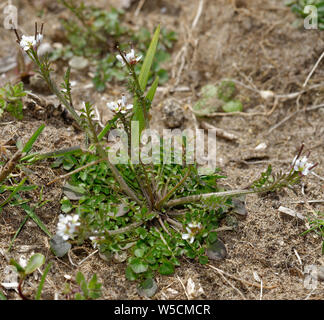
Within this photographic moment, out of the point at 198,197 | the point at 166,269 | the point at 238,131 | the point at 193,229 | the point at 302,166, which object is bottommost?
the point at 166,269

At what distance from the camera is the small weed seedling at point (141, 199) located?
6.91 ft

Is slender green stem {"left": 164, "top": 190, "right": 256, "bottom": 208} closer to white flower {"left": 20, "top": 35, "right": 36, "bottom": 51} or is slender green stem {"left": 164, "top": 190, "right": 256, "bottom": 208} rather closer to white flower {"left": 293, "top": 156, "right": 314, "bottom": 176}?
white flower {"left": 293, "top": 156, "right": 314, "bottom": 176}

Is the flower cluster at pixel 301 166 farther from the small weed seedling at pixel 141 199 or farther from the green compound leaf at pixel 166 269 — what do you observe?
the green compound leaf at pixel 166 269

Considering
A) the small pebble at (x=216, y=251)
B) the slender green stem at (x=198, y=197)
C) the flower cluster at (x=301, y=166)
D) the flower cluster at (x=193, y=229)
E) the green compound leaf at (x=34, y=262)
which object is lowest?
→ the green compound leaf at (x=34, y=262)

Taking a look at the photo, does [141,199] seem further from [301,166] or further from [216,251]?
[301,166]

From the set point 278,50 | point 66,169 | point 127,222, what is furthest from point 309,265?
point 278,50

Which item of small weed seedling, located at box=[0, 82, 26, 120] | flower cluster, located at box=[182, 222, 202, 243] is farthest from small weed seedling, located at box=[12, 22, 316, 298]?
small weed seedling, located at box=[0, 82, 26, 120]

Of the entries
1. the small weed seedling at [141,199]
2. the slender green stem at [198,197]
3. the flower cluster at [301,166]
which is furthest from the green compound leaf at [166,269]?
the flower cluster at [301,166]

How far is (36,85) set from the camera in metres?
3.22

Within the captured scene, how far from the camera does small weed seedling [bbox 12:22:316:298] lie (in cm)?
211

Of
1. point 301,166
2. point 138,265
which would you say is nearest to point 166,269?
point 138,265

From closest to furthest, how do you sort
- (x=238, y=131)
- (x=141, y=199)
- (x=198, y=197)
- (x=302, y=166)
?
(x=302, y=166) → (x=198, y=197) → (x=141, y=199) → (x=238, y=131)

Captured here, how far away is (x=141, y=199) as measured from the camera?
2.47m
